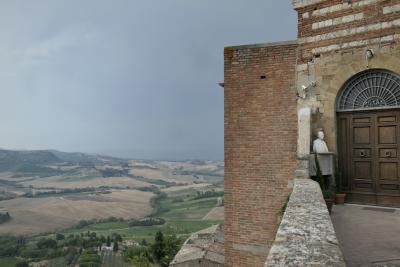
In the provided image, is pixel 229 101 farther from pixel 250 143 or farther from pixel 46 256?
pixel 46 256

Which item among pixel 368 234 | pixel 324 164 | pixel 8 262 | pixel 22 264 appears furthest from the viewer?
pixel 8 262

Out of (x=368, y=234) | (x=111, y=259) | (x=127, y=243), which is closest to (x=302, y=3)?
(x=368, y=234)

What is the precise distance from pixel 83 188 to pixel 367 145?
5896 inches

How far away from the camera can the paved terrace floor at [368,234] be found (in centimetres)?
405

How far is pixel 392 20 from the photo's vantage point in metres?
7.84

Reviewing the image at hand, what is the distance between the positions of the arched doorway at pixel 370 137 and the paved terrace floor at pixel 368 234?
22.6 inches

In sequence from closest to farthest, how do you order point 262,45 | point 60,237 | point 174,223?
point 262,45, point 60,237, point 174,223

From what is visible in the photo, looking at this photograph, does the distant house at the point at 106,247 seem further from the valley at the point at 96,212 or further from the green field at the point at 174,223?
the green field at the point at 174,223

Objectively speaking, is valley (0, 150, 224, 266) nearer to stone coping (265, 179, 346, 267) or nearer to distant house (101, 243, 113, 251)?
distant house (101, 243, 113, 251)

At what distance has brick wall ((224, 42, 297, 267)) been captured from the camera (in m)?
9.21

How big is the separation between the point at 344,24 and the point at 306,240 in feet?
23.5

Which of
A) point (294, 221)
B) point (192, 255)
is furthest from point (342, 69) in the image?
point (192, 255)

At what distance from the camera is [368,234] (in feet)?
17.3

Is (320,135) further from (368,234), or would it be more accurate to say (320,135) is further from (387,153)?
(368,234)
